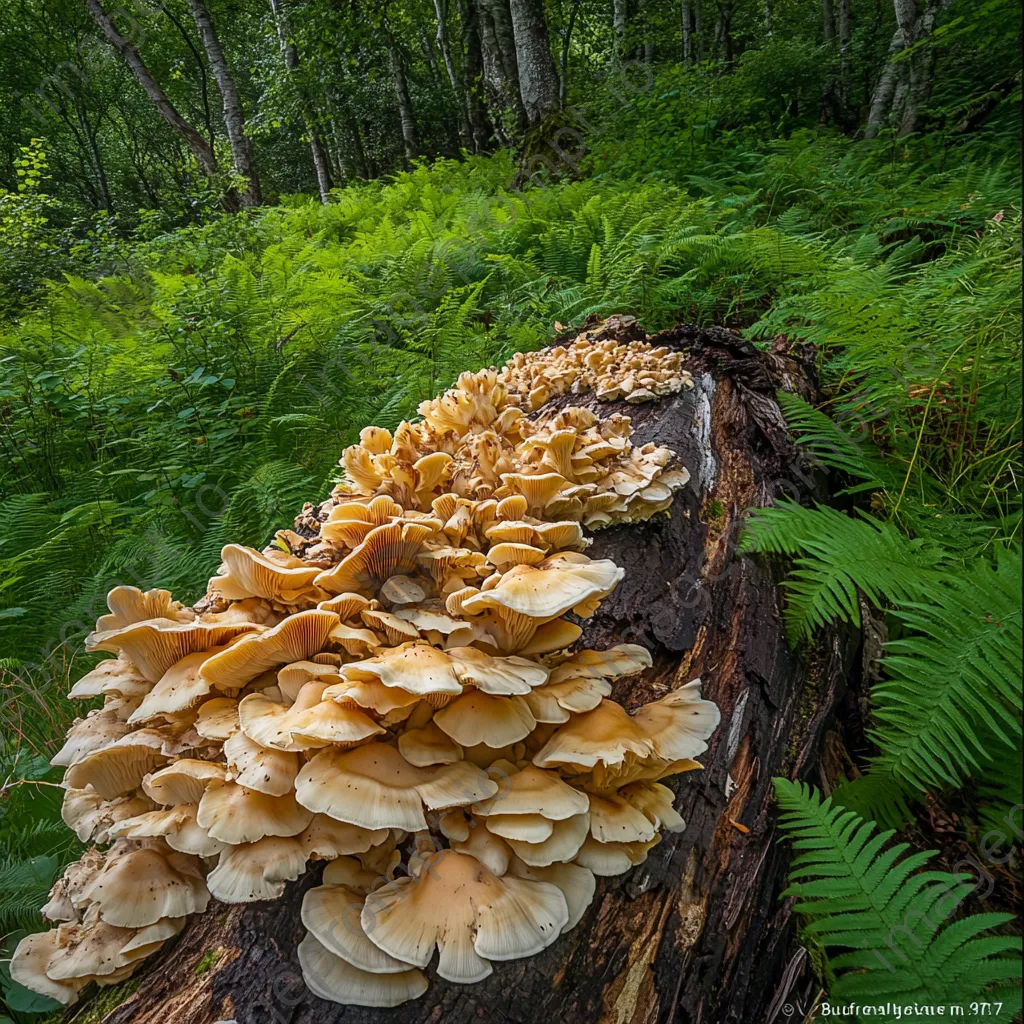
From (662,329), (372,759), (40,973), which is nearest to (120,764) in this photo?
(40,973)

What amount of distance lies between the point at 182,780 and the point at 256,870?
374 mm

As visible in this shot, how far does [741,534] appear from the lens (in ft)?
10.7

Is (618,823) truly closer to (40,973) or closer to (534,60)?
(40,973)

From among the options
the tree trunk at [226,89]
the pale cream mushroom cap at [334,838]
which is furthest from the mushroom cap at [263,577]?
the tree trunk at [226,89]

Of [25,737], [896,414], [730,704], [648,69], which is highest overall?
[648,69]

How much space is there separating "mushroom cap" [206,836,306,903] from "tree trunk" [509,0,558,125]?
45.2 feet

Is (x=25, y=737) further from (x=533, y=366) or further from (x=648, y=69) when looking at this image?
(x=648, y=69)

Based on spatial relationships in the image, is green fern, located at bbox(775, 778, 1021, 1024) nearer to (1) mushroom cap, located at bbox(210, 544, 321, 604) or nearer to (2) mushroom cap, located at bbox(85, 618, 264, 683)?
(1) mushroom cap, located at bbox(210, 544, 321, 604)

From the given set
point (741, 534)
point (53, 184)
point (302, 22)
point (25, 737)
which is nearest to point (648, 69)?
point (302, 22)

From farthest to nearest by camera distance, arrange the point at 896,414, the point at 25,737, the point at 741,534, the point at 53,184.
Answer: the point at 53,184 < the point at 896,414 < the point at 25,737 < the point at 741,534

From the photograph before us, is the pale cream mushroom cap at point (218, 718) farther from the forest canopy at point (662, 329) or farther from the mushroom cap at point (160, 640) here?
the forest canopy at point (662, 329)

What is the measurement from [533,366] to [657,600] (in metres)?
2.20

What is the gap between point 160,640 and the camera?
215 centimetres

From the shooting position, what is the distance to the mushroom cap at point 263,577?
210 centimetres
